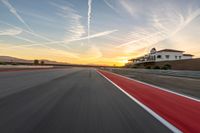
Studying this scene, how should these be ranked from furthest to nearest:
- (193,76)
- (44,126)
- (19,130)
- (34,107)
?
(193,76) → (34,107) → (44,126) → (19,130)

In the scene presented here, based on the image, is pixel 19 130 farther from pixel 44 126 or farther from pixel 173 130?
pixel 173 130

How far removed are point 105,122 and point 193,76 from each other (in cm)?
2683

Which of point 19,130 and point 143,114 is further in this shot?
point 143,114

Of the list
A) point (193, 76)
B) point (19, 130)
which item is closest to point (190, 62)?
point (193, 76)

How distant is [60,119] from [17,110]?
5.98ft

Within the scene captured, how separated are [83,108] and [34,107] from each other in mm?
1529

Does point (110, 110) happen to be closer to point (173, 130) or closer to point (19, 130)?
point (173, 130)

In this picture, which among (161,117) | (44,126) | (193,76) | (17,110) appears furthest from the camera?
(193,76)

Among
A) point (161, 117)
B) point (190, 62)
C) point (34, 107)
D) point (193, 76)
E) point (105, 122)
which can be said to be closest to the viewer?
point (105, 122)

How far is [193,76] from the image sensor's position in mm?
30266

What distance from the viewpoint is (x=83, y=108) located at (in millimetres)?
7844

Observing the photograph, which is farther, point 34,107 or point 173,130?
point 34,107

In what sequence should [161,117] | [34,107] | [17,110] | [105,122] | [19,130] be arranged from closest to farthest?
[19,130]
[105,122]
[161,117]
[17,110]
[34,107]

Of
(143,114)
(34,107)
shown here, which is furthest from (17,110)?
(143,114)
